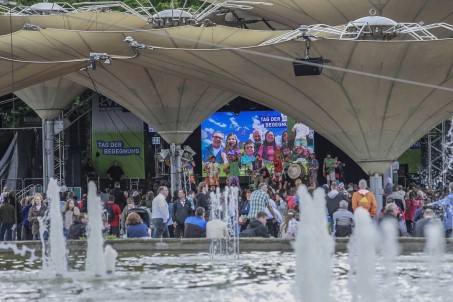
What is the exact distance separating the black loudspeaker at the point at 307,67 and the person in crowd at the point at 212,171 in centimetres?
1256

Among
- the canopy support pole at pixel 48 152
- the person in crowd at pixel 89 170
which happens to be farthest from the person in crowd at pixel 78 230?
the person in crowd at pixel 89 170

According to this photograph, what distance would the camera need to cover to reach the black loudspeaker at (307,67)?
25.6 meters

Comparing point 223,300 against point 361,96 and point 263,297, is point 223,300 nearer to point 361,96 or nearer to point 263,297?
point 263,297

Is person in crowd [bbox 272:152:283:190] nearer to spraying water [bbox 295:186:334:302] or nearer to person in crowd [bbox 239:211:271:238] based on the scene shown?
person in crowd [bbox 239:211:271:238]

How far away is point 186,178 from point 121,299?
23.6m

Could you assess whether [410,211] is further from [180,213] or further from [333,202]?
[180,213]

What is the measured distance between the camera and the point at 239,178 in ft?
130

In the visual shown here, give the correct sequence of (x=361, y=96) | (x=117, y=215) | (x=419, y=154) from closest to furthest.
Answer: (x=117, y=215), (x=361, y=96), (x=419, y=154)

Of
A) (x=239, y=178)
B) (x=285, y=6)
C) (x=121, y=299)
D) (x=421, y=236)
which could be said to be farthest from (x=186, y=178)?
(x=121, y=299)

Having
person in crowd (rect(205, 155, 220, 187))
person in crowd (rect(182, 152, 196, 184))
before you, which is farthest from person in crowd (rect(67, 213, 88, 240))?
person in crowd (rect(205, 155, 220, 187))

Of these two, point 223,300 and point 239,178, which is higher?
point 239,178

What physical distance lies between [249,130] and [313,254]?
26571mm

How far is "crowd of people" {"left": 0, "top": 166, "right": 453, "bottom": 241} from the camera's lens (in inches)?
803

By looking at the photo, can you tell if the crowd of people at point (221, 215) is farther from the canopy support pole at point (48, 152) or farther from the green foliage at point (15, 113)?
the green foliage at point (15, 113)
